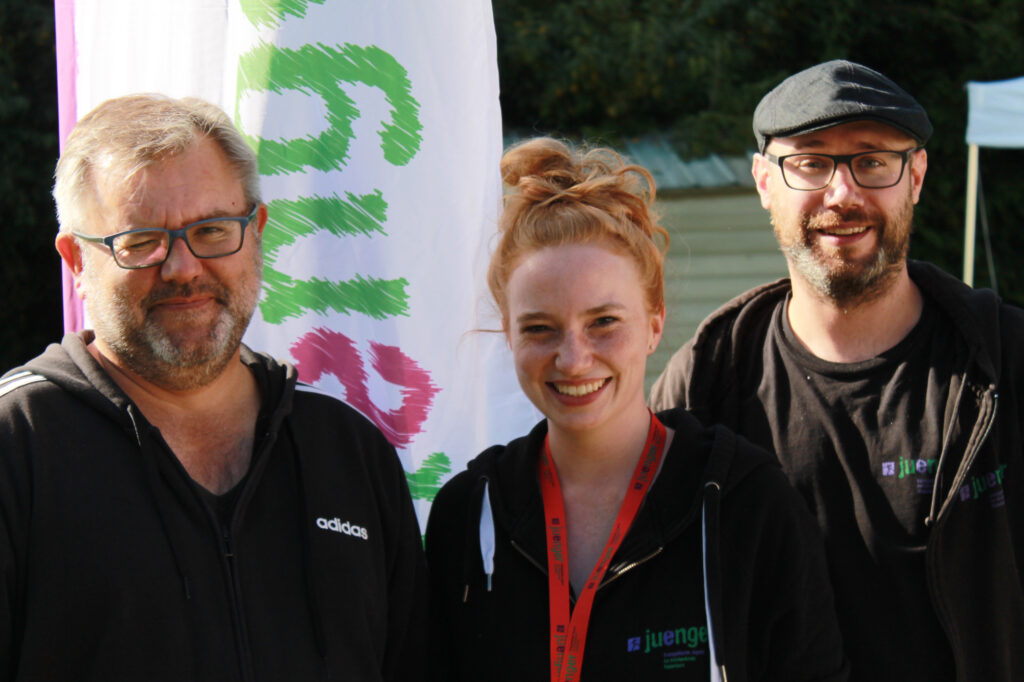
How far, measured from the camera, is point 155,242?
6.85ft

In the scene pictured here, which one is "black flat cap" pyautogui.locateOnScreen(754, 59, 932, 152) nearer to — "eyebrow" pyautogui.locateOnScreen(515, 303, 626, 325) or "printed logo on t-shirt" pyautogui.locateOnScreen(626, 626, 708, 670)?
"eyebrow" pyautogui.locateOnScreen(515, 303, 626, 325)

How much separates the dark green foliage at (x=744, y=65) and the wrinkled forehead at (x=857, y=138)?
17.2 ft

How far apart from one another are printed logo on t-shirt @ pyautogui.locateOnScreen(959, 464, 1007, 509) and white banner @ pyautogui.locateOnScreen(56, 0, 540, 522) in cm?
112

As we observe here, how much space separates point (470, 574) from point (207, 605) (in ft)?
1.84

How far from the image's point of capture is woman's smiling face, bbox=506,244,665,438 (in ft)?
7.23

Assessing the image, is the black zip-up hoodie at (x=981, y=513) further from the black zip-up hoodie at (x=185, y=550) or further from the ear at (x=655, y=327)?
the black zip-up hoodie at (x=185, y=550)

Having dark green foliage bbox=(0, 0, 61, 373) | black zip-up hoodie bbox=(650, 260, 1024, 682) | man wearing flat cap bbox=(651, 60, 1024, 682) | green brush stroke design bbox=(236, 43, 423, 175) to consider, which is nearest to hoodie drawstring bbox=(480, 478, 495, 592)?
man wearing flat cap bbox=(651, 60, 1024, 682)

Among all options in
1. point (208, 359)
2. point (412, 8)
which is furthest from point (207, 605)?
point (412, 8)

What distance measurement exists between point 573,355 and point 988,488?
105 centimetres

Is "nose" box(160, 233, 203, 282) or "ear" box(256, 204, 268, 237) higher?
"ear" box(256, 204, 268, 237)

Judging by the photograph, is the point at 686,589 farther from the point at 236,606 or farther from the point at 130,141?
the point at 130,141

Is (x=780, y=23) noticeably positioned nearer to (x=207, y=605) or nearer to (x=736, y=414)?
(x=736, y=414)

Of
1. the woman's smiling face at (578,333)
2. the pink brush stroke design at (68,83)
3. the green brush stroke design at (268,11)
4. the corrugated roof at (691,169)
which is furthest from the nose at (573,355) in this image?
the corrugated roof at (691,169)

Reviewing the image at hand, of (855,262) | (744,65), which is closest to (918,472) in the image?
(855,262)
